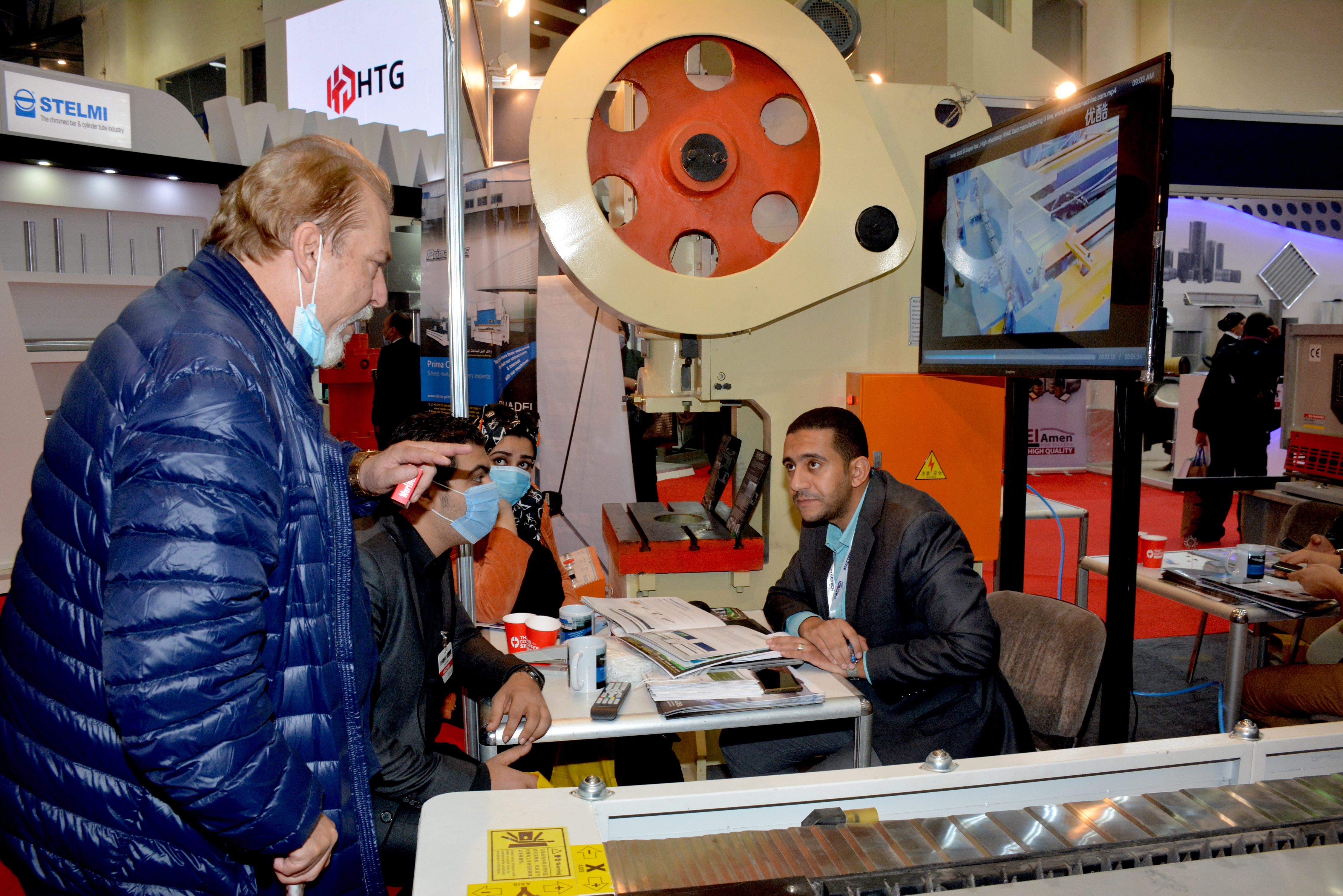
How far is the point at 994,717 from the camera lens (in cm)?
193

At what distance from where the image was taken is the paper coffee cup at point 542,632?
2.01 metres

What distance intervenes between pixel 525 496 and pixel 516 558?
7.5 inches

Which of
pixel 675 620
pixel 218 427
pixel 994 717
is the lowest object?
pixel 994 717

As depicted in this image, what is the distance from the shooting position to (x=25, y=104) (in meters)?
4.84

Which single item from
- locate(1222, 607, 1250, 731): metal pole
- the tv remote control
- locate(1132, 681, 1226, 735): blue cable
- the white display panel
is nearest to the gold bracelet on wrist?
the tv remote control

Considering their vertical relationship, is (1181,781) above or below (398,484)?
below

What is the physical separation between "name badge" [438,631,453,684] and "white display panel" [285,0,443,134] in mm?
7274

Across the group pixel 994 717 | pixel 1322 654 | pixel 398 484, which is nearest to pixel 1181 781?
pixel 994 717

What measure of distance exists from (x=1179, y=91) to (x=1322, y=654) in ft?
25.1

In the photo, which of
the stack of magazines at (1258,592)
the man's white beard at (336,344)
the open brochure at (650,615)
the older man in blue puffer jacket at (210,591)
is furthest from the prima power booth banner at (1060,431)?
the older man in blue puffer jacket at (210,591)

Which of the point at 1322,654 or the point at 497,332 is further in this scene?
the point at 497,332

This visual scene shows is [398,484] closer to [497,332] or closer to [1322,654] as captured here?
[1322,654]

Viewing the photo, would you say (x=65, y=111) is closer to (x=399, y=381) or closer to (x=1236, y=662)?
(x=399, y=381)

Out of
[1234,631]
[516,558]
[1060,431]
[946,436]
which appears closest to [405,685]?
[516,558]
